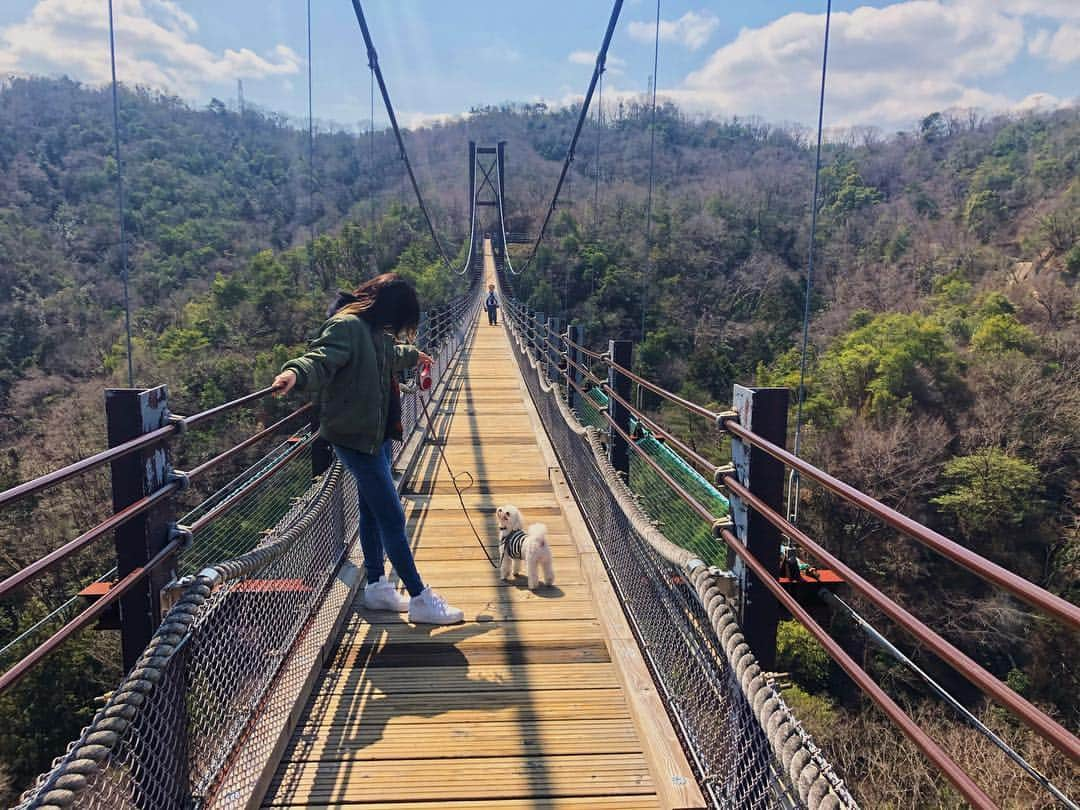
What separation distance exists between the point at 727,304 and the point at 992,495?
63.3 ft

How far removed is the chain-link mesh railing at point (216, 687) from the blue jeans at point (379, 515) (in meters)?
→ 0.16

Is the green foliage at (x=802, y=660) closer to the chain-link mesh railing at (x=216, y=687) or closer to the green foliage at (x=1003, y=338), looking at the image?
the chain-link mesh railing at (x=216, y=687)

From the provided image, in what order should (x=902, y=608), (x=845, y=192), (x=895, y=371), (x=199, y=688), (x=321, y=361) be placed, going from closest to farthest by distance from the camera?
(x=902, y=608), (x=199, y=688), (x=321, y=361), (x=895, y=371), (x=845, y=192)

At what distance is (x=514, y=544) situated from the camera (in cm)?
300

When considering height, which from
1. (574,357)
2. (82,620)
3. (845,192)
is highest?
(845,192)

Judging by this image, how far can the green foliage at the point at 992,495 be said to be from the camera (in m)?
16.1

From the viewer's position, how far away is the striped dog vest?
2.98 m

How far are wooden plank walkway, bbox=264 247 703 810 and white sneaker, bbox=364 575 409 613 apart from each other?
5 centimetres

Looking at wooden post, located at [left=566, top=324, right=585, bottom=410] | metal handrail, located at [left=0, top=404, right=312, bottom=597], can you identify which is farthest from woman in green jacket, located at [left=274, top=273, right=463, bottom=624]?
wooden post, located at [left=566, top=324, right=585, bottom=410]

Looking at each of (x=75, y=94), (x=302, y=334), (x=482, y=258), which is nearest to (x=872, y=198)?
(x=482, y=258)

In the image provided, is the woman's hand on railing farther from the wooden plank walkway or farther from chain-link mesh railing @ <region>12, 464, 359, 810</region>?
the wooden plank walkway

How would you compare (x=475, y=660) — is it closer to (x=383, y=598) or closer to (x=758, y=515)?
(x=383, y=598)

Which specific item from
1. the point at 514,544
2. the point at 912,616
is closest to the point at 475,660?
the point at 514,544

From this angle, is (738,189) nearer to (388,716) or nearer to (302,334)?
(302,334)
